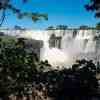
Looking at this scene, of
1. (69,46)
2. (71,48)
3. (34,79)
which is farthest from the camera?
(69,46)


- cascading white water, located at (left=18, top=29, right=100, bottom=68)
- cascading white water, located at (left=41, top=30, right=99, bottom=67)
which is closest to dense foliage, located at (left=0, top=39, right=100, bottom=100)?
cascading white water, located at (left=18, top=29, right=100, bottom=68)

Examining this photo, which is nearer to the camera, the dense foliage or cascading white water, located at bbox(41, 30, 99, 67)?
the dense foliage

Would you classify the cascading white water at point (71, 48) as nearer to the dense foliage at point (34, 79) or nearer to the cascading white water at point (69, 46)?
the cascading white water at point (69, 46)

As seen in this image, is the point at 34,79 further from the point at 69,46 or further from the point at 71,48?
the point at 69,46

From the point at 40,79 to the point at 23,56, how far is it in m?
0.58

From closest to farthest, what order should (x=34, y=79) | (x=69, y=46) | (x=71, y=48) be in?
(x=34, y=79) → (x=71, y=48) → (x=69, y=46)

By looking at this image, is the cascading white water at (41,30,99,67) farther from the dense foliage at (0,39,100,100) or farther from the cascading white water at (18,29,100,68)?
the dense foliage at (0,39,100,100)

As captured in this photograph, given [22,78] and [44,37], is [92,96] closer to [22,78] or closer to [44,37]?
[22,78]

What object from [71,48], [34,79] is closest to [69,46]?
[71,48]

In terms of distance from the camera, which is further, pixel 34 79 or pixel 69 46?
pixel 69 46

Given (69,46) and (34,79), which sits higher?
(69,46)

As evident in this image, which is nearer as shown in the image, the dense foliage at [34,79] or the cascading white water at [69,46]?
the dense foliage at [34,79]

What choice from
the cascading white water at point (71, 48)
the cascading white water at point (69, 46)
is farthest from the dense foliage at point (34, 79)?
the cascading white water at point (71, 48)

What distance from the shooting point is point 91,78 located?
4309mm
